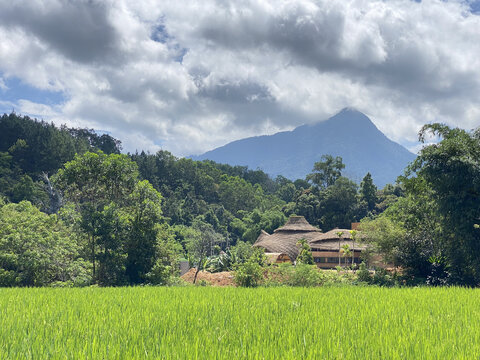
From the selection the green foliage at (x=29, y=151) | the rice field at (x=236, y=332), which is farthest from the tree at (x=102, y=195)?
the green foliage at (x=29, y=151)

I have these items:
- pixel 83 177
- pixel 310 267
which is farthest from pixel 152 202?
pixel 310 267

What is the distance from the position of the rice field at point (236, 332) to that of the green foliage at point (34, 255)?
7217mm

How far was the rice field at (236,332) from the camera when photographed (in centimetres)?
304

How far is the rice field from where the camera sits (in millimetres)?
3035

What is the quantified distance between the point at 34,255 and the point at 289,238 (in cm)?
2643

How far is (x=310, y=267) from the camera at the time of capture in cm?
1290

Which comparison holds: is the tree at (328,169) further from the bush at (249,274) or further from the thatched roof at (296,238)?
the bush at (249,274)

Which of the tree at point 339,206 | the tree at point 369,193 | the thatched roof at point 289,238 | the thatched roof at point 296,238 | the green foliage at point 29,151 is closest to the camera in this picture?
the thatched roof at point 296,238

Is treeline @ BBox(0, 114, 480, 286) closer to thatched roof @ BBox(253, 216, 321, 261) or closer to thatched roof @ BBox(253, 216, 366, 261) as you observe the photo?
thatched roof @ BBox(253, 216, 321, 261)

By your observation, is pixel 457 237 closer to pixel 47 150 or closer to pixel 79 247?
pixel 79 247

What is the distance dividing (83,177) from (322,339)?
14640mm

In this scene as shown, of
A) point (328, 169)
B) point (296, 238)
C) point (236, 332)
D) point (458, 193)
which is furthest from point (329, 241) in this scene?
point (328, 169)

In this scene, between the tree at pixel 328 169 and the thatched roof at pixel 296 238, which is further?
the tree at pixel 328 169

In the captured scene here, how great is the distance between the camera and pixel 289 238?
3534cm
